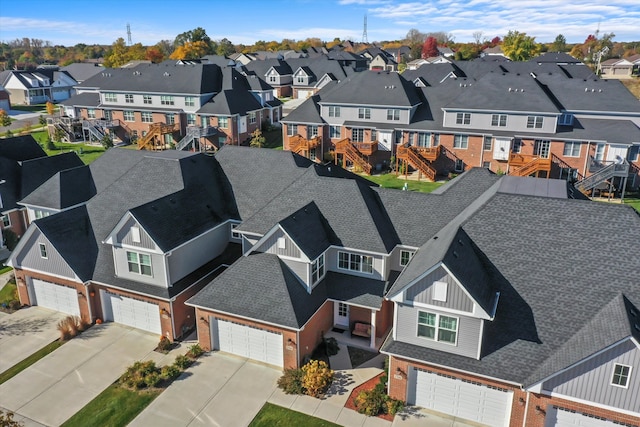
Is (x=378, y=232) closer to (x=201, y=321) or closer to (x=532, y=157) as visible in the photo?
(x=201, y=321)

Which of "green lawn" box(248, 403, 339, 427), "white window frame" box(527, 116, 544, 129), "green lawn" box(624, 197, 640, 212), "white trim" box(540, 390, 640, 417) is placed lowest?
"green lawn" box(248, 403, 339, 427)

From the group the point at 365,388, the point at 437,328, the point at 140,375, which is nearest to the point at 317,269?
the point at 365,388

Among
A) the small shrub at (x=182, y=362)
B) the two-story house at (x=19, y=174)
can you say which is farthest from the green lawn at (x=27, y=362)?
the two-story house at (x=19, y=174)

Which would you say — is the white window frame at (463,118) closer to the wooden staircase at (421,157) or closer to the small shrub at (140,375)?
the wooden staircase at (421,157)

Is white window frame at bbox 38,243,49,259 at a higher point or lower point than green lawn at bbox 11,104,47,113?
lower

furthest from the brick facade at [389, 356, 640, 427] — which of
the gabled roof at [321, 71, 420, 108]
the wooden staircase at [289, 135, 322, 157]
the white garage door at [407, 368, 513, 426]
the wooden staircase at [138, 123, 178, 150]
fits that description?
the wooden staircase at [138, 123, 178, 150]

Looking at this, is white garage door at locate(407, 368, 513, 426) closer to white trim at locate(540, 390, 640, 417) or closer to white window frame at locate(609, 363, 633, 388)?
white trim at locate(540, 390, 640, 417)

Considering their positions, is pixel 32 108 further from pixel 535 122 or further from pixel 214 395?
pixel 214 395
